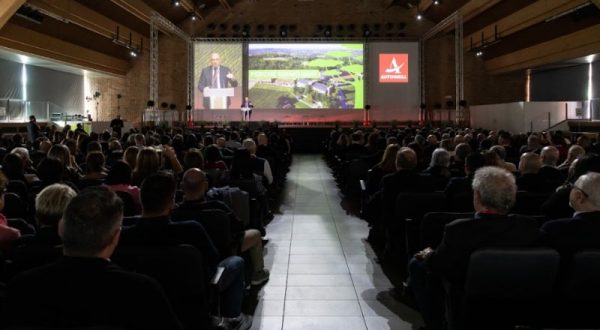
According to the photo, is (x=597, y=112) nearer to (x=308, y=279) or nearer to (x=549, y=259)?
(x=308, y=279)

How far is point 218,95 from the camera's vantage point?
2331cm

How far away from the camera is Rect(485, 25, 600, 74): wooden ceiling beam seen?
53.5 ft

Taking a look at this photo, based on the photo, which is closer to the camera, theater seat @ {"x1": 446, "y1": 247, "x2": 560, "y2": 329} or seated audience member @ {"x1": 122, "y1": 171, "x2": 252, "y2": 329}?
theater seat @ {"x1": 446, "y1": 247, "x2": 560, "y2": 329}

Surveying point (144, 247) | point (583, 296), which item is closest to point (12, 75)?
point (144, 247)

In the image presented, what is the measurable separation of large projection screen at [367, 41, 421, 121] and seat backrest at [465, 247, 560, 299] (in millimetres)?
21004

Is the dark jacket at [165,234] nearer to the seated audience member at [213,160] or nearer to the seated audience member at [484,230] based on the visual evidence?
the seated audience member at [484,230]

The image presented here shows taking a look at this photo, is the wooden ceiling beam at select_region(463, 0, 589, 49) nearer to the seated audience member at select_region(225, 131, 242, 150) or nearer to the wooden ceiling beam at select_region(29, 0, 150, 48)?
the seated audience member at select_region(225, 131, 242, 150)

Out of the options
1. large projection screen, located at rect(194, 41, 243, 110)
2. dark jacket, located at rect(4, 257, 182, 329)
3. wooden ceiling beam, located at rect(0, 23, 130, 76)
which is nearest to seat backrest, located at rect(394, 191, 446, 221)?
dark jacket, located at rect(4, 257, 182, 329)

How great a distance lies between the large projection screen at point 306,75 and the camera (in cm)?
2291

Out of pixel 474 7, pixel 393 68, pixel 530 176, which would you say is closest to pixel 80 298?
pixel 530 176

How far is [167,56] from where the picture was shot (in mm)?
25422

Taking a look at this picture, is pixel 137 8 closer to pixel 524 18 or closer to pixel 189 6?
pixel 189 6

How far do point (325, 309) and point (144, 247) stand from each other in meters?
1.91

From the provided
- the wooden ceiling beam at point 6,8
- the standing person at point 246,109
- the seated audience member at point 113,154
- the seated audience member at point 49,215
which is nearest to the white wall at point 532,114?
the standing person at point 246,109
